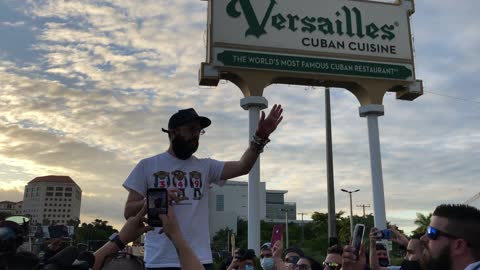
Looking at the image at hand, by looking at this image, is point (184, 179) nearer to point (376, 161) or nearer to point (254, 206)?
point (254, 206)

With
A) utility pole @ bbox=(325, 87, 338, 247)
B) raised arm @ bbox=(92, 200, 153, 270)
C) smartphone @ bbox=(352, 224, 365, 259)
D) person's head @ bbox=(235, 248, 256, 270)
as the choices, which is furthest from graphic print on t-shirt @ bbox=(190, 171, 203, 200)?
utility pole @ bbox=(325, 87, 338, 247)

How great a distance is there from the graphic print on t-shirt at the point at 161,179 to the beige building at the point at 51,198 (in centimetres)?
13501

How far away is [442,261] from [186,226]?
1534 mm

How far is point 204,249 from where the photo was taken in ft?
9.75

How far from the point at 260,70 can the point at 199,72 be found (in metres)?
1.61

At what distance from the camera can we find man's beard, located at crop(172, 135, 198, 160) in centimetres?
298

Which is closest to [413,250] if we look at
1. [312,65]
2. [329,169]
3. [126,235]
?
[126,235]

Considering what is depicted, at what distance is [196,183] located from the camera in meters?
3.05

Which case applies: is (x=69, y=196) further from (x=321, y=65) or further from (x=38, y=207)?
(x=321, y=65)

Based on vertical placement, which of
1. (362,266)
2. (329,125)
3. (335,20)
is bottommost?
(362,266)

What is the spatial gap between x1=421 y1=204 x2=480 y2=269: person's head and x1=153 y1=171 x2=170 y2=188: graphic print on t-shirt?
164cm

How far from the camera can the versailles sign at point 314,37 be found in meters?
11.8

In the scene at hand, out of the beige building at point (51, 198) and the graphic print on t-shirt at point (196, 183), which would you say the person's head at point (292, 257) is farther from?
the beige building at point (51, 198)

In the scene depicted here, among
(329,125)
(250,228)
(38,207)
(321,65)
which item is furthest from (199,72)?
(38,207)
